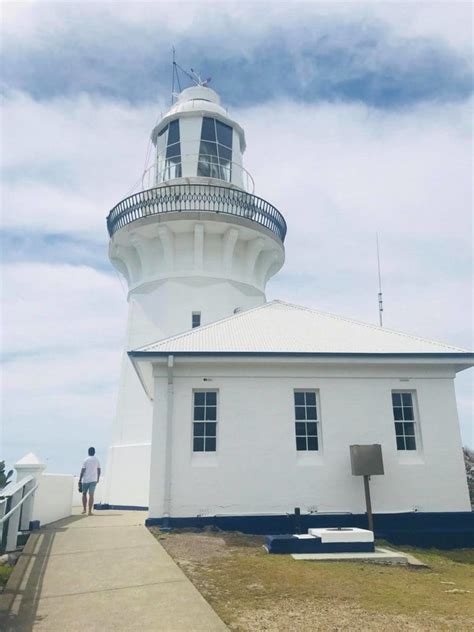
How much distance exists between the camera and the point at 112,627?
4.07m

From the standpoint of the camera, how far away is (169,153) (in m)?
18.5

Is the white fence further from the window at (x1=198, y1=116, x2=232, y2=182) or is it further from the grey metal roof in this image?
the window at (x1=198, y1=116, x2=232, y2=182)

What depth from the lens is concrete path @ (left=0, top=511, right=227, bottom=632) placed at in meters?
4.17

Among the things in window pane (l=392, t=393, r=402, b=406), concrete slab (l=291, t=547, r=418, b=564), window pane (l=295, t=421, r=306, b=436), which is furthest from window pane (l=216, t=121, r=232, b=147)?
concrete slab (l=291, t=547, r=418, b=564)

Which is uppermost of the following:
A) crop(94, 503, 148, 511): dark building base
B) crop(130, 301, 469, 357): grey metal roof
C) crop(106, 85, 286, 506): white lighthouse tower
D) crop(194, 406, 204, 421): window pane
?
crop(106, 85, 286, 506): white lighthouse tower

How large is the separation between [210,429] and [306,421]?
2012 mm

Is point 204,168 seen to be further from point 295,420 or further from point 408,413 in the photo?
point 408,413

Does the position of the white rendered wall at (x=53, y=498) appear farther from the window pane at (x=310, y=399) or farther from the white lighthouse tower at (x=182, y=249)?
the window pane at (x=310, y=399)

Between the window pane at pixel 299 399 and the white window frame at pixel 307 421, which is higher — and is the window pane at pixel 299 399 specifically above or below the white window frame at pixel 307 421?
above

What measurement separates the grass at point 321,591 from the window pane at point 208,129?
47.2ft

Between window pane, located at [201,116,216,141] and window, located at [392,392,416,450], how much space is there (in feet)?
38.6

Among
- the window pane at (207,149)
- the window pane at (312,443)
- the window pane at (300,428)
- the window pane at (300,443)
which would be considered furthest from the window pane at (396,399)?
the window pane at (207,149)

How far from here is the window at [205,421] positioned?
10.4 m

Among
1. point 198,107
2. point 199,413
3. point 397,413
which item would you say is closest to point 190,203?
point 198,107
